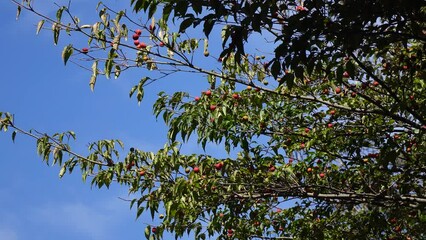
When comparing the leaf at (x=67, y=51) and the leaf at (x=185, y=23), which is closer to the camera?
the leaf at (x=185, y=23)

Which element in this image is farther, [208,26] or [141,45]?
[141,45]

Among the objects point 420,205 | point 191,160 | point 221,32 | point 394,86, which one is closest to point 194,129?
point 191,160

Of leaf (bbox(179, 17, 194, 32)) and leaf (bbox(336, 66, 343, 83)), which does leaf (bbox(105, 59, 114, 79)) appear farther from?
leaf (bbox(336, 66, 343, 83))

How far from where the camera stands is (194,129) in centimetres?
609

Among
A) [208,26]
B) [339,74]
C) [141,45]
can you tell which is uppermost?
[141,45]

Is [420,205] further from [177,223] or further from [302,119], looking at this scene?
[177,223]

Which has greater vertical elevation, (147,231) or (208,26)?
(147,231)

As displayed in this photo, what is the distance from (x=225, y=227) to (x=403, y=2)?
3.89 metres

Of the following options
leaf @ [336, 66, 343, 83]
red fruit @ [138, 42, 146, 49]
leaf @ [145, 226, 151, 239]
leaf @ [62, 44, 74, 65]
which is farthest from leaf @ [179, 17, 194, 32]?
leaf @ [145, 226, 151, 239]

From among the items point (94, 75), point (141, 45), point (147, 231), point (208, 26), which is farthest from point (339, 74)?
point (147, 231)

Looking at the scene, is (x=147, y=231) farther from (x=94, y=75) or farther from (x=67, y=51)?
(x=67, y=51)

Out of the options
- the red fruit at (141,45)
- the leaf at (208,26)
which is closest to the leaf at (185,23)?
the leaf at (208,26)

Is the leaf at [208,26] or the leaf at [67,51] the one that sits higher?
the leaf at [67,51]

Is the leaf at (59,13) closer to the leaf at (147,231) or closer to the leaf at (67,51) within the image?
the leaf at (67,51)
